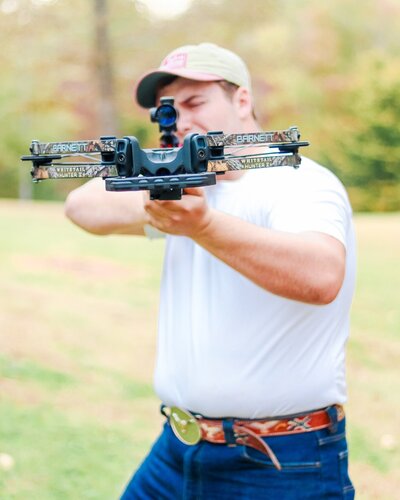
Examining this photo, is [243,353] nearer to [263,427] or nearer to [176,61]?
[263,427]

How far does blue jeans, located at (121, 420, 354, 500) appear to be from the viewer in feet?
8.00

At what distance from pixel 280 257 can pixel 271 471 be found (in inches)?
31.0

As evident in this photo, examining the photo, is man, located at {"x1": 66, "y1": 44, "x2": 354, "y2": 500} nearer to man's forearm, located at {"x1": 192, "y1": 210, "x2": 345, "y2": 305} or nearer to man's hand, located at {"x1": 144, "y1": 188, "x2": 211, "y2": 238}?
man's forearm, located at {"x1": 192, "y1": 210, "x2": 345, "y2": 305}

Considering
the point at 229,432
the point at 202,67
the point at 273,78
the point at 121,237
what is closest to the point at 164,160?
the point at 202,67

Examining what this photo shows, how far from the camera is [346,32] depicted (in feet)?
104

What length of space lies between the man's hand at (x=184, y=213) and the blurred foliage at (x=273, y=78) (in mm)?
19825

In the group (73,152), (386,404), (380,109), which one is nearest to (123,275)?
(386,404)

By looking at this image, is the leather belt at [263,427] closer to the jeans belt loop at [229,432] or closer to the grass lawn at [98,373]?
the jeans belt loop at [229,432]

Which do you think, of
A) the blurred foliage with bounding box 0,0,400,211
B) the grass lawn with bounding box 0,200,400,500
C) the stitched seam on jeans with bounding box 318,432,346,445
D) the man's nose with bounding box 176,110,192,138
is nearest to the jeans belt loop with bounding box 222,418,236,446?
the stitched seam on jeans with bounding box 318,432,346,445

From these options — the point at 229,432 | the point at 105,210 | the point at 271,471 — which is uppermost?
the point at 105,210

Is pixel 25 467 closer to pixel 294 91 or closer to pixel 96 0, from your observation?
pixel 96 0

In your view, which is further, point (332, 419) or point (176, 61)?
point (176, 61)

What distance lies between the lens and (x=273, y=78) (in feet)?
100

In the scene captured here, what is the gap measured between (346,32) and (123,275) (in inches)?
920
